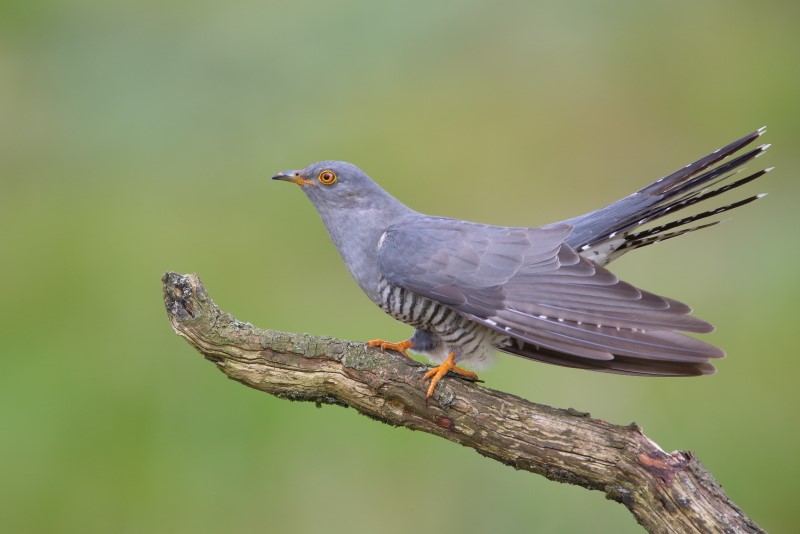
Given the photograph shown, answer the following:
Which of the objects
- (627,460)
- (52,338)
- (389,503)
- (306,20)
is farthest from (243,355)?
(306,20)

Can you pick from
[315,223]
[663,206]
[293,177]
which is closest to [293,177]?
[293,177]

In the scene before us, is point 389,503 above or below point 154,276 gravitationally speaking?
below

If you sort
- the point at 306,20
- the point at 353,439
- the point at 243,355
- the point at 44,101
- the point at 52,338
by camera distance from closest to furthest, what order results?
the point at 243,355 < the point at 353,439 < the point at 52,338 < the point at 44,101 < the point at 306,20

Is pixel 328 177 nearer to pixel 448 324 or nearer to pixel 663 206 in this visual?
pixel 448 324

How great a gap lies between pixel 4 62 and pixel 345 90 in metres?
3.92

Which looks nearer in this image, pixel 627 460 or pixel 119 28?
pixel 627 460

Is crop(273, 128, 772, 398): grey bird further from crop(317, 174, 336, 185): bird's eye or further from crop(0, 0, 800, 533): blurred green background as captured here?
crop(0, 0, 800, 533): blurred green background

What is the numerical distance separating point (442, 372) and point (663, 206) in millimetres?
1182

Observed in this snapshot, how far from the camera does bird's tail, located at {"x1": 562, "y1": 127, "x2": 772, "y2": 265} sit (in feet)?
12.1

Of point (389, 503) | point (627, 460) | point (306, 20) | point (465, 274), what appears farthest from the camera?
point (306, 20)

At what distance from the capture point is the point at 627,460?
316 centimetres

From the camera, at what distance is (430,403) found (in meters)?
3.44

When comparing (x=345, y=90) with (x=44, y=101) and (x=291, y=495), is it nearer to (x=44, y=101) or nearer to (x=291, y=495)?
(x=44, y=101)

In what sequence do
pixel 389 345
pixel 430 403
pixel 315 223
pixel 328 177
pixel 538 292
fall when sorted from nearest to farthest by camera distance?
pixel 430 403 → pixel 538 292 → pixel 389 345 → pixel 328 177 → pixel 315 223
